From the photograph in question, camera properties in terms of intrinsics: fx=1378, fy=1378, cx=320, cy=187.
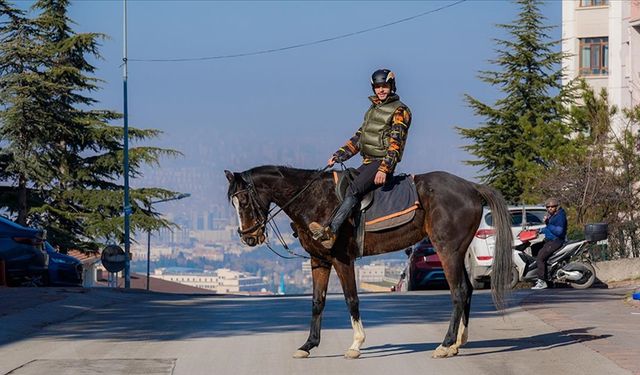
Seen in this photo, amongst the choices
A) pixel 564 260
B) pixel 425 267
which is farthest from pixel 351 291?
pixel 425 267

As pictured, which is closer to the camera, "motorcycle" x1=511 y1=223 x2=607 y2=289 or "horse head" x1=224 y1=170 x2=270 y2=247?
"horse head" x1=224 y1=170 x2=270 y2=247

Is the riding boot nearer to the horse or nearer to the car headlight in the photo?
the horse

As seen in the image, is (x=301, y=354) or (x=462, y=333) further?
(x=462, y=333)

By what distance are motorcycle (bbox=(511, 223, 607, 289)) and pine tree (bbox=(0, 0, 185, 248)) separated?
36.6 m

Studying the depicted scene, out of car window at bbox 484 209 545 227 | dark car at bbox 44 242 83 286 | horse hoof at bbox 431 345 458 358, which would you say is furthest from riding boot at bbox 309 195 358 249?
dark car at bbox 44 242 83 286

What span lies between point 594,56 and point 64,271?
129ft

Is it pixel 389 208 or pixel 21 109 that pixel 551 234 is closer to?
pixel 389 208

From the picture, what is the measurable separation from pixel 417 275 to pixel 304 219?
1629 centimetres

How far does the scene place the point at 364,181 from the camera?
13867mm

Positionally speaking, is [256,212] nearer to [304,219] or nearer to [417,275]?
[304,219]

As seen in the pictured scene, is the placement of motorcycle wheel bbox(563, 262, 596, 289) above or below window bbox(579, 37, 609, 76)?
below

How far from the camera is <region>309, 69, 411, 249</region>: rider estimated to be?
13711mm

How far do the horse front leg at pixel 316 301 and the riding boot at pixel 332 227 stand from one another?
0.46m

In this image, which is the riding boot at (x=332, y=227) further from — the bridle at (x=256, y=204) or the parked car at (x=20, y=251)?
the parked car at (x=20, y=251)
